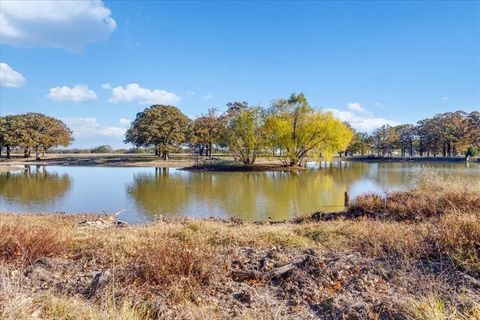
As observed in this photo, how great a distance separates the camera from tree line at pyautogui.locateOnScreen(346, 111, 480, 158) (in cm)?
8194

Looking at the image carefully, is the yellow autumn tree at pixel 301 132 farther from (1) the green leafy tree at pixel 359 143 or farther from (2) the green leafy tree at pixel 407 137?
(2) the green leafy tree at pixel 407 137

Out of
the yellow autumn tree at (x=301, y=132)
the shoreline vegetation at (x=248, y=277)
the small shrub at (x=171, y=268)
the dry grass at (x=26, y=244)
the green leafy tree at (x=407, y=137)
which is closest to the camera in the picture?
the shoreline vegetation at (x=248, y=277)

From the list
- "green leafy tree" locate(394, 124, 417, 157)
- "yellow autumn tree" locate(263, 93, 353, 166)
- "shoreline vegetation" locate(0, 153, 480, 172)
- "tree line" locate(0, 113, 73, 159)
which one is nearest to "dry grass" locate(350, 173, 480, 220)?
"shoreline vegetation" locate(0, 153, 480, 172)

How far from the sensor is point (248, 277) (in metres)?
5.30

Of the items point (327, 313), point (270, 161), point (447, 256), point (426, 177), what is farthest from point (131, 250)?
point (270, 161)

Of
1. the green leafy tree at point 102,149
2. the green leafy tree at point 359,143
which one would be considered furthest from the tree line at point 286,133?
the green leafy tree at point 102,149

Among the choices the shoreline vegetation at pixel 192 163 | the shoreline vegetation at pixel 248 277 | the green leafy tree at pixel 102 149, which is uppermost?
the green leafy tree at pixel 102 149

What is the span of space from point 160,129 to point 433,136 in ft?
226

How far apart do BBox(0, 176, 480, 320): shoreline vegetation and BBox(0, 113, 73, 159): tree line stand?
79.6 meters

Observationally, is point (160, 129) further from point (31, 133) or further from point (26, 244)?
point (26, 244)

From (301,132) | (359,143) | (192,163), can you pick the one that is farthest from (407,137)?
(192,163)

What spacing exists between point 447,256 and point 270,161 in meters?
58.4

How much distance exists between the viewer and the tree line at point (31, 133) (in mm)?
73188

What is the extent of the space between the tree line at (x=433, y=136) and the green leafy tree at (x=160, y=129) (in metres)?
51.8
